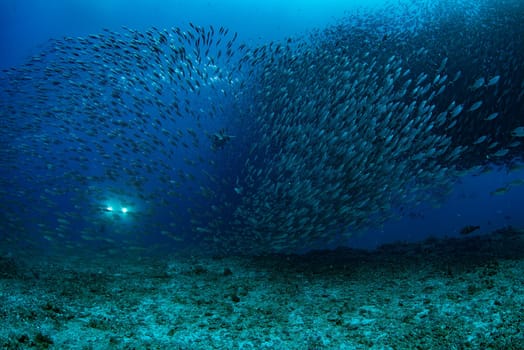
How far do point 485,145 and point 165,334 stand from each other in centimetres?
1308

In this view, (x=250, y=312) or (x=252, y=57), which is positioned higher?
(x=252, y=57)

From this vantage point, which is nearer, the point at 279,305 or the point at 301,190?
the point at 279,305

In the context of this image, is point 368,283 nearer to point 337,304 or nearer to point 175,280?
point 337,304

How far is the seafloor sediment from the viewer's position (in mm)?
3693

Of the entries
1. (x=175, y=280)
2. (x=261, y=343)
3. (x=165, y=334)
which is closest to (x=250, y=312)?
(x=261, y=343)

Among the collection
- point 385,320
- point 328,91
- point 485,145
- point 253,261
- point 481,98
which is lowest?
point 385,320

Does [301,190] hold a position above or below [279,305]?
above

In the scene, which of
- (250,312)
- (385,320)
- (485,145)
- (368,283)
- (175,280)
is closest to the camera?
(385,320)

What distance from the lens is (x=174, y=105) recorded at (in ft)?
29.2

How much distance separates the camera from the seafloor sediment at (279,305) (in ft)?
12.1

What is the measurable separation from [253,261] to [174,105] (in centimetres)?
526

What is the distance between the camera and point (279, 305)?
5.24m

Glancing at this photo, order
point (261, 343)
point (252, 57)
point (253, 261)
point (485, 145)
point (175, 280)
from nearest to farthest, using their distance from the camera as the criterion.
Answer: point (261, 343), point (175, 280), point (253, 261), point (252, 57), point (485, 145)

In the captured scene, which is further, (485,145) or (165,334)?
(485,145)
